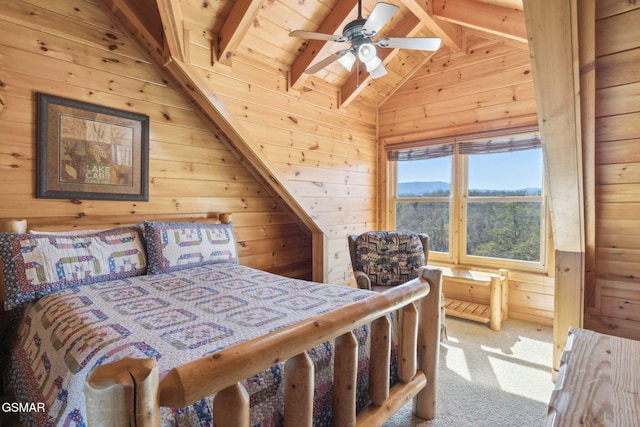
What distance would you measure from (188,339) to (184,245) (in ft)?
4.22

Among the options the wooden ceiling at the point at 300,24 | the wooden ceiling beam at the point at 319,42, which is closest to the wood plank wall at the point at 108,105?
the wooden ceiling at the point at 300,24

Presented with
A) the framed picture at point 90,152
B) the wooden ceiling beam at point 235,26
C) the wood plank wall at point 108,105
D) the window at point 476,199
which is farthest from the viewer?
the window at point 476,199

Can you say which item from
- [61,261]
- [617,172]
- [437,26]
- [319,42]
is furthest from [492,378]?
[437,26]

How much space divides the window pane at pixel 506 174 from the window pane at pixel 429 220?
0.43 metres

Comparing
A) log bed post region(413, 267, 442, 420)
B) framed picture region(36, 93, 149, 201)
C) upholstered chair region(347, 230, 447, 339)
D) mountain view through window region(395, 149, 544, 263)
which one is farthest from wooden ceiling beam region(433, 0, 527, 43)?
framed picture region(36, 93, 149, 201)

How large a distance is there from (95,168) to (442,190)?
3483 mm

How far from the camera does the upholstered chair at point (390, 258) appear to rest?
9.06 ft

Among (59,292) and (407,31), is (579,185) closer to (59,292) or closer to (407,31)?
(407,31)

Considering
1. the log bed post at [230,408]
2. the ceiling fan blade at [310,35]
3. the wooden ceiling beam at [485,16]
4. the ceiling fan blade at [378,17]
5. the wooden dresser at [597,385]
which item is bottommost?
the log bed post at [230,408]

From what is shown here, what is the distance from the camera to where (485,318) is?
9.92 ft

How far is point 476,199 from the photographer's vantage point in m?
3.59

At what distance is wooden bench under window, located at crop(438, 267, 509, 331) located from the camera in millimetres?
2975

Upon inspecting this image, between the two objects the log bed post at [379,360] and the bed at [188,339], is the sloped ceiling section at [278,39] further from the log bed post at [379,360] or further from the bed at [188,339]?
the log bed post at [379,360]

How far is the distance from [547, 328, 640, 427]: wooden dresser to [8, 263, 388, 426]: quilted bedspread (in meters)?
0.72
